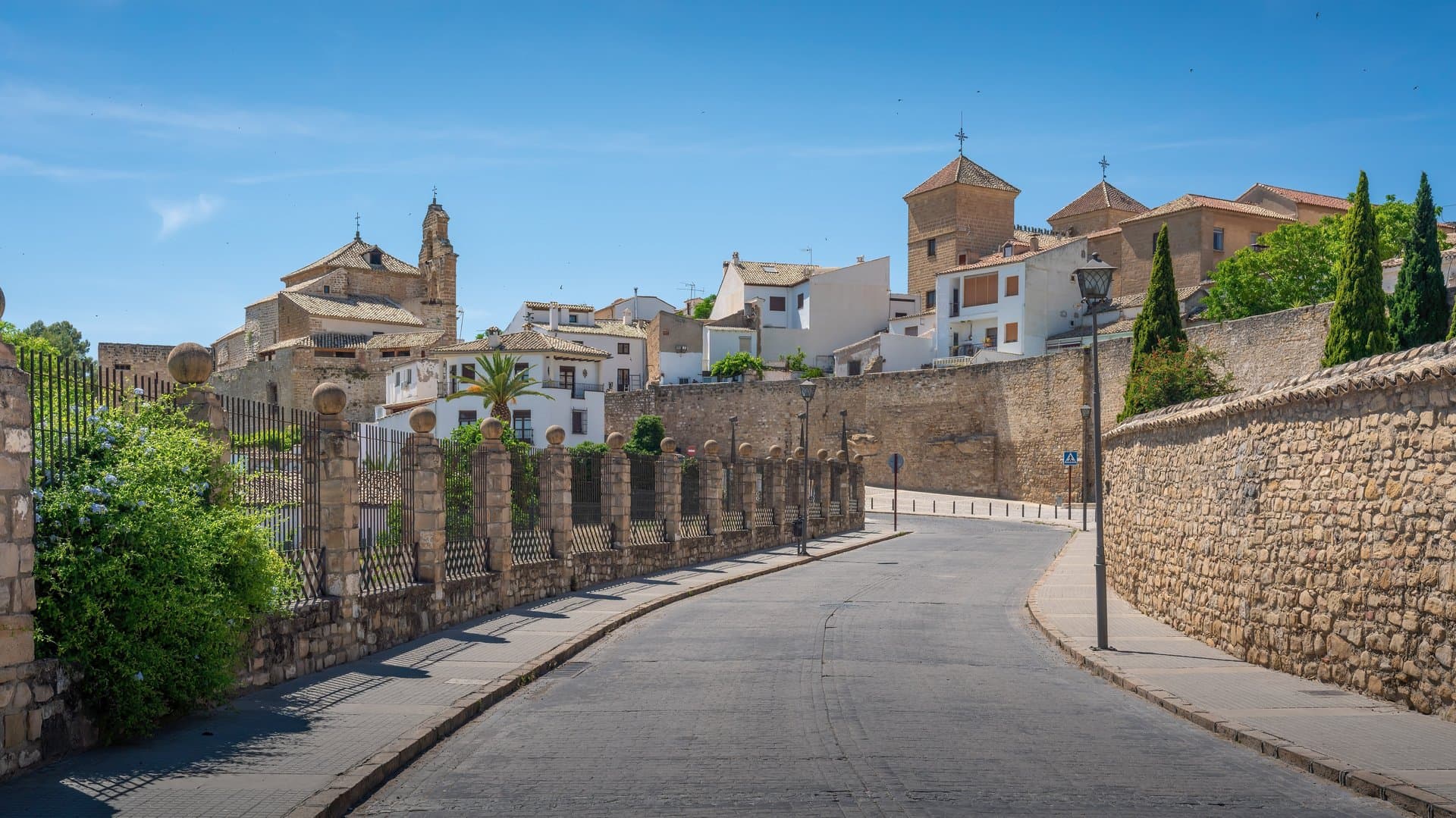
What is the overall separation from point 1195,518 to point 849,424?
51.1 meters

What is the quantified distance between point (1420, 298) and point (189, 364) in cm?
3513

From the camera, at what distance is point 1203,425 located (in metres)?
15.2

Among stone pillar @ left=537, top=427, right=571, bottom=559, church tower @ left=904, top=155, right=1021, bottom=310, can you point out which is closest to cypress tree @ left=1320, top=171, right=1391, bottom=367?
stone pillar @ left=537, top=427, right=571, bottom=559

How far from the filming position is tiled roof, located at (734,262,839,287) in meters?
79.9

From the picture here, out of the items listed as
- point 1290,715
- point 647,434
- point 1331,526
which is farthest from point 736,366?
point 1290,715

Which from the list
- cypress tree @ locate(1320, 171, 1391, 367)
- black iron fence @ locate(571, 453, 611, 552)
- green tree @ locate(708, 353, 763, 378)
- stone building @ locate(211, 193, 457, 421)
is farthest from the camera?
stone building @ locate(211, 193, 457, 421)

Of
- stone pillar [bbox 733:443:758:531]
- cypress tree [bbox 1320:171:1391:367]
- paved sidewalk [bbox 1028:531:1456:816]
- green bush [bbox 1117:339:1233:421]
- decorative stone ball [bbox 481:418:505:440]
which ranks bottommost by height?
paved sidewalk [bbox 1028:531:1456:816]

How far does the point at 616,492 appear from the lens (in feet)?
75.9

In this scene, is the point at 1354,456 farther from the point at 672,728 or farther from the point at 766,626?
the point at 766,626

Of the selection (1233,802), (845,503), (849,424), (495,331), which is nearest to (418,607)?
(1233,802)

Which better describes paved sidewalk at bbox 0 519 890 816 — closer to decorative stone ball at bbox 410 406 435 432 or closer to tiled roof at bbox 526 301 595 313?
decorative stone ball at bbox 410 406 435 432

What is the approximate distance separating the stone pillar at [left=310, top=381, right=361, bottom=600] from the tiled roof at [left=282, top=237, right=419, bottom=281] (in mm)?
78014

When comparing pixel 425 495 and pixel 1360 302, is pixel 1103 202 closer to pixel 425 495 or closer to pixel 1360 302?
pixel 1360 302

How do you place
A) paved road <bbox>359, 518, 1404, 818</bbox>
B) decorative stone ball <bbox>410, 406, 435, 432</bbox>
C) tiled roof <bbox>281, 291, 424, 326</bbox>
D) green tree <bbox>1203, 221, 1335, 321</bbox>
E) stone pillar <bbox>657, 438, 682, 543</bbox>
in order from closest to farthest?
1. paved road <bbox>359, 518, 1404, 818</bbox>
2. decorative stone ball <bbox>410, 406, 435, 432</bbox>
3. stone pillar <bbox>657, 438, 682, 543</bbox>
4. green tree <bbox>1203, 221, 1335, 321</bbox>
5. tiled roof <bbox>281, 291, 424, 326</bbox>
